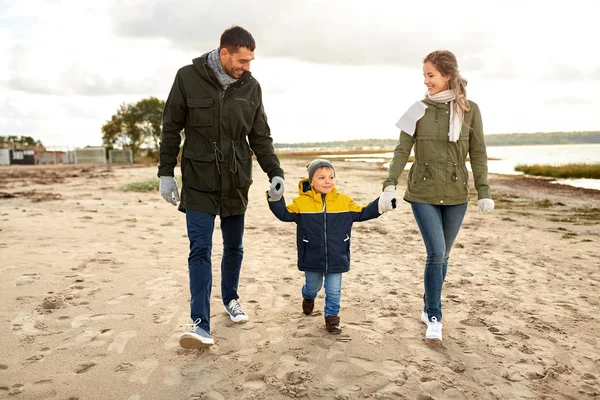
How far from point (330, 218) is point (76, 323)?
2.28m

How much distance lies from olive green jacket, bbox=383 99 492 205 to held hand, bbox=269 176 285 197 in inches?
32.8

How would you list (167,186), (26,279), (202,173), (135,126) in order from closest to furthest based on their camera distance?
(202,173) < (167,186) < (26,279) < (135,126)

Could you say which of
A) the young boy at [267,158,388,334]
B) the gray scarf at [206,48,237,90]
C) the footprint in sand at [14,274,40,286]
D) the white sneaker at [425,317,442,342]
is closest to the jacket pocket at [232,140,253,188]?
the young boy at [267,158,388,334]

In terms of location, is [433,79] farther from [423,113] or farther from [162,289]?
[162,289]

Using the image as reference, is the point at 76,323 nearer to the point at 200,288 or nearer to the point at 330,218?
the point at 200,288

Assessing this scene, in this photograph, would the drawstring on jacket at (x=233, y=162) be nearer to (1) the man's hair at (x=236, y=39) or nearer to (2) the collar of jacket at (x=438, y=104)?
(1) the man's hair at (x=236, y=39)

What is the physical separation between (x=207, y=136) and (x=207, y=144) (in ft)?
0.19

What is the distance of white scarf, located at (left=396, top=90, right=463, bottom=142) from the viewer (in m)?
3.80

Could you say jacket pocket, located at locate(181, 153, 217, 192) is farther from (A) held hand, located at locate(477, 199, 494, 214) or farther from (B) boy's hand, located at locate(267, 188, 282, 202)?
(A) held hand, located at locate(477, 199, 494, 214)

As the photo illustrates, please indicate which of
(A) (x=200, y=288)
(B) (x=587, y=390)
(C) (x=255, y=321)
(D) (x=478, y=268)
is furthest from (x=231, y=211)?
(D) (x=478, y=268)

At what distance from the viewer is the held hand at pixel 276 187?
12.8 feet

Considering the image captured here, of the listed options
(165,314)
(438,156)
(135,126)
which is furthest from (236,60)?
(135,126)

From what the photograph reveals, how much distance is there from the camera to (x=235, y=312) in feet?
14.2

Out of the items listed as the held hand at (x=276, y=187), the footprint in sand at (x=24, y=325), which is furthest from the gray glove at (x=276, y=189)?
the footprint in sand at (x=24, y=325)
